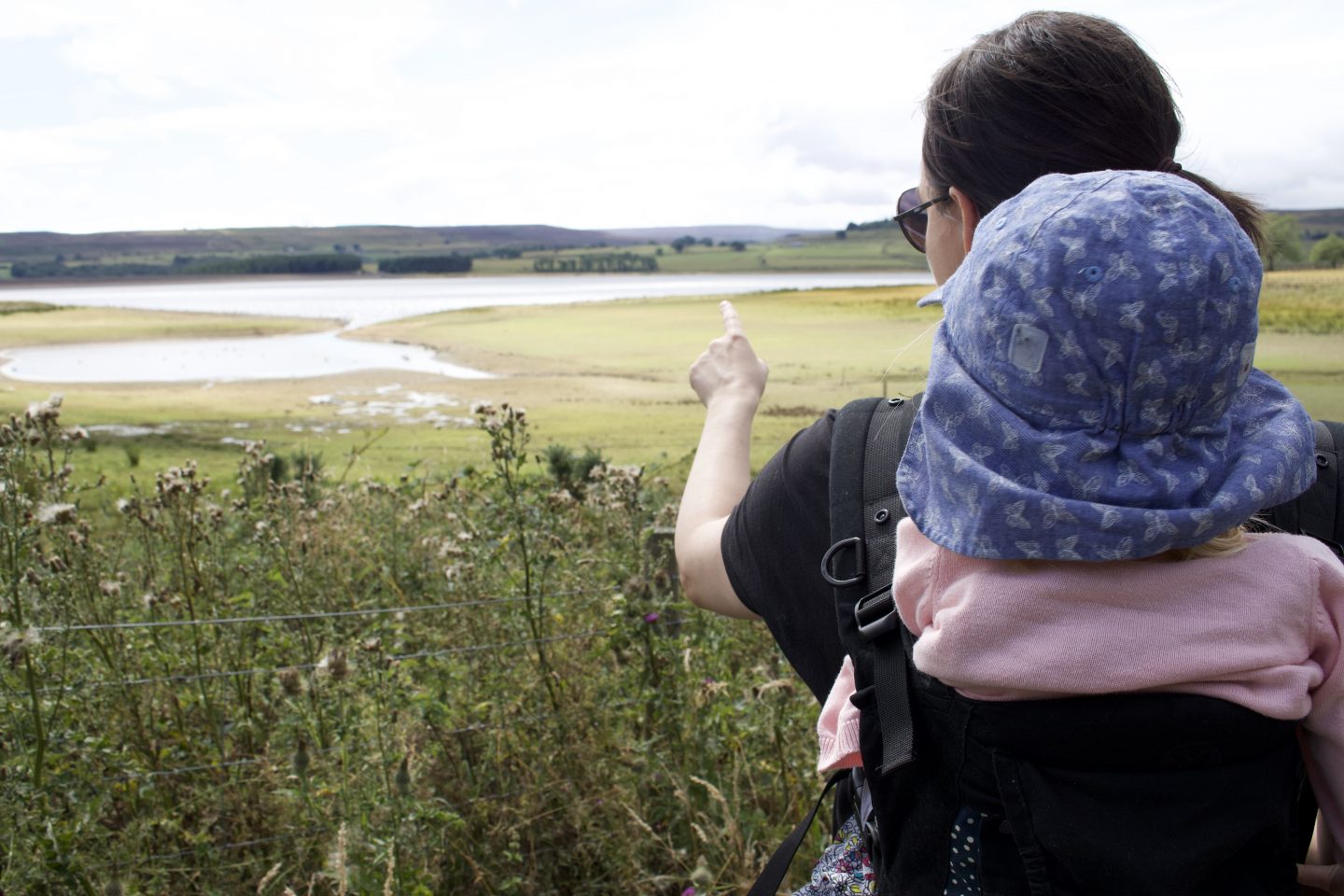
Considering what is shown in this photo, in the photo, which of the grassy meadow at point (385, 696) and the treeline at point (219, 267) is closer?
the grassy meadow at point (385, 696)

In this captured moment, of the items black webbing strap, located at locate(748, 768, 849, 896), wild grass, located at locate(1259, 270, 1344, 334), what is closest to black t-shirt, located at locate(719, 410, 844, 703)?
black webbing strap, located at locate(748, 768, 849, 896)

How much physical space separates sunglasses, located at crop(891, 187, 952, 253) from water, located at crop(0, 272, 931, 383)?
5.96 meters

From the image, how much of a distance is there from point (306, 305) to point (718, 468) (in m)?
11.8

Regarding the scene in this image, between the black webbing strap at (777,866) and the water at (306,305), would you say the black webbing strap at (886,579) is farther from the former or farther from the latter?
the water at (306,305)

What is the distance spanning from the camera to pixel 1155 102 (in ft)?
4.07

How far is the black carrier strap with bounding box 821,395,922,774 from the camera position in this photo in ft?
3.34

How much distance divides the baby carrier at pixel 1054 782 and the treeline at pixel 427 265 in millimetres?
16081

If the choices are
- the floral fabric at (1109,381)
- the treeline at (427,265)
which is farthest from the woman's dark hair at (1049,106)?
the treeline at (427,265)

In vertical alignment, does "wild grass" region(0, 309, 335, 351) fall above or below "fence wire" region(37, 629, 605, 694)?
above

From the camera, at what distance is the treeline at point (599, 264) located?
15.7m

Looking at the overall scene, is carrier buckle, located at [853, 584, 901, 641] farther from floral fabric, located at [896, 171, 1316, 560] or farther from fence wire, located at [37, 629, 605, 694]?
fence wire, located at [37, 629, 605, 694]

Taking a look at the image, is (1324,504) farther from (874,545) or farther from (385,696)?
(385,696)

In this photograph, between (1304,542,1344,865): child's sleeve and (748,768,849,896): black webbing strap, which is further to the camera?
(748,768,849,896): black webbing strap

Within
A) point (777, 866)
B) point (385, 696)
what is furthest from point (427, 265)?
point (777, 866)
